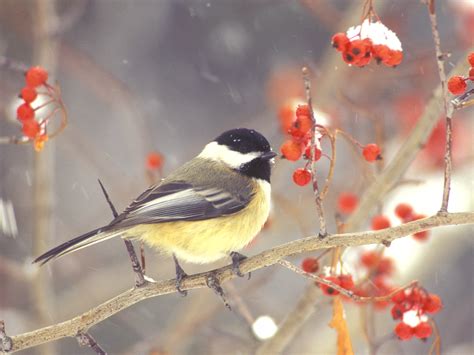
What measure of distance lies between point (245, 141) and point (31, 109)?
94 centimetres

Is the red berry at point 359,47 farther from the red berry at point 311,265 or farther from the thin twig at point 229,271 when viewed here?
the red berry at point 311,265

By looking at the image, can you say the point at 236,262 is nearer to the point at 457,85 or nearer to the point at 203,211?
the point at 203,211

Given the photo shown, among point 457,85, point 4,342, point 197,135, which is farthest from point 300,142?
point 197,135

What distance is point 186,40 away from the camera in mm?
5930

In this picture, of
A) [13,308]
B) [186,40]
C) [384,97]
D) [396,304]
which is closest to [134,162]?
[186,40]

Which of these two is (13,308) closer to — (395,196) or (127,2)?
(395,196)

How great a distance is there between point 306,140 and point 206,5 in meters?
3.90

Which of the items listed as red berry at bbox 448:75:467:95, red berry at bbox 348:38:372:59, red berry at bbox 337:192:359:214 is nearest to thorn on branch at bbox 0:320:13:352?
red berry at bbox 348:38:372:59

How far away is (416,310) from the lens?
231 cm

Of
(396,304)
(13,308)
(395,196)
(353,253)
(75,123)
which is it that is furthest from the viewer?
(75,123)

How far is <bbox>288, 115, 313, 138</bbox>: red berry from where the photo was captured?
81.4 inches

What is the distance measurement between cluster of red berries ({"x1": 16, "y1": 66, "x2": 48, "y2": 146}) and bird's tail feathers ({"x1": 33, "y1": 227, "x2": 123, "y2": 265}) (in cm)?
38

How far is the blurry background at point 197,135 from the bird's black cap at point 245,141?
0.30 metres

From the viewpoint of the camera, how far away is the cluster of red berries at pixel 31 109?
2.43m
